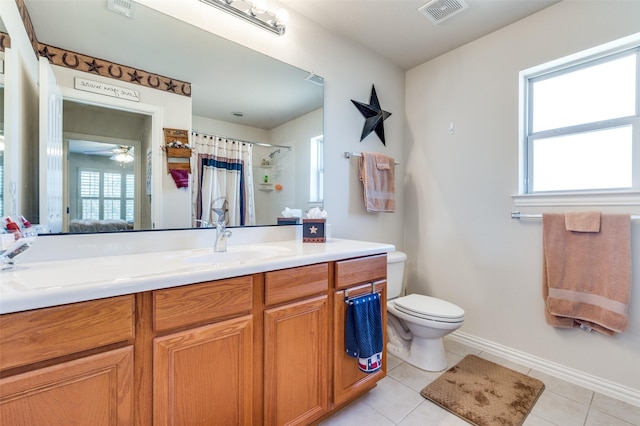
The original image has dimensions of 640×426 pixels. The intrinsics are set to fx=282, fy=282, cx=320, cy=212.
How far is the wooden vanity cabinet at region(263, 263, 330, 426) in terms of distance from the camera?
115 cm

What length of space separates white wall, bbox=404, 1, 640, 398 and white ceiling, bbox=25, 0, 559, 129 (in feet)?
0.66

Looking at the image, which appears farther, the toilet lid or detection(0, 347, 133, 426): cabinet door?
the toilet lid

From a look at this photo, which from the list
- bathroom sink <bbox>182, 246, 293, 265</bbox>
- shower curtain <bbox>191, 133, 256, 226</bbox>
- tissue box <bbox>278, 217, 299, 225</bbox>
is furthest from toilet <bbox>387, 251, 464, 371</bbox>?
shower curtain <bbox>191, 133, 256, 226</bbox>

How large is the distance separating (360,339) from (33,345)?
1.18 metres

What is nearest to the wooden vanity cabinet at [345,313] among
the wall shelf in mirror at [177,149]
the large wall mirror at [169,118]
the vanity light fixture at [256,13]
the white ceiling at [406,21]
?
the large wall mirror at [169,118]

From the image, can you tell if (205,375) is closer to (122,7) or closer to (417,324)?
(417,324)

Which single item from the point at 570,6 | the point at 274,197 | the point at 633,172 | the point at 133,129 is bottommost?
the point at 274,197

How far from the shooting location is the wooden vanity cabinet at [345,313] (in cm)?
139

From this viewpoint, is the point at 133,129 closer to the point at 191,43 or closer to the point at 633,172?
the point at 191,43

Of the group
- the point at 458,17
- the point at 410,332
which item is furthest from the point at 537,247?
the point at 458,17

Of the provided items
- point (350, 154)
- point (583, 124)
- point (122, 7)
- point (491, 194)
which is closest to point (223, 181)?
point (122, 7)

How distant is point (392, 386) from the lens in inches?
68.7

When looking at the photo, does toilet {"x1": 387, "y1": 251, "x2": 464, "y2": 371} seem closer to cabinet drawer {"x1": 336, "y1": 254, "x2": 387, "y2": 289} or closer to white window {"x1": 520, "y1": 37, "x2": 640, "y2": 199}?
cabinet drawer {"x1": 336, "y1": 254, "x2": 387, "y2": 289}

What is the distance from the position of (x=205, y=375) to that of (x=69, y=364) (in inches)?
15.2
